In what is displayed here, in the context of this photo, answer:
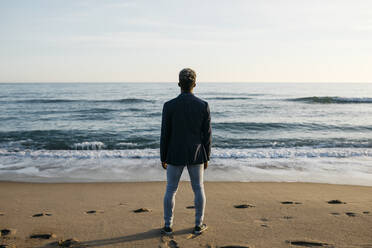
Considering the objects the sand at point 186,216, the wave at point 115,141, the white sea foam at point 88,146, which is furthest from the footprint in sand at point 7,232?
the white sea foam at point 88,146

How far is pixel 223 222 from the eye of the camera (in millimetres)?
3717

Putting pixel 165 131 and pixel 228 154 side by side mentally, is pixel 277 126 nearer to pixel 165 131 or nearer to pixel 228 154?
pixel 228 154

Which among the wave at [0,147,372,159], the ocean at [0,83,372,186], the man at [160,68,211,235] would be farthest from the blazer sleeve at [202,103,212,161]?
the wave at [0,147,372,159]

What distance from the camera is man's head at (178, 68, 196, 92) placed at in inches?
117

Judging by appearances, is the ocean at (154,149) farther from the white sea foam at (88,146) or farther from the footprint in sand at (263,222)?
the footprint in sand at (263,222)

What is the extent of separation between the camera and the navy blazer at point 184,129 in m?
2.95

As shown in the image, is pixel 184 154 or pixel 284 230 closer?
pixel 184 154

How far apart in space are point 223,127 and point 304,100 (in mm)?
20755

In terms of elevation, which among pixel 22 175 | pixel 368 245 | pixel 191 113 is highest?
pixel 191 113

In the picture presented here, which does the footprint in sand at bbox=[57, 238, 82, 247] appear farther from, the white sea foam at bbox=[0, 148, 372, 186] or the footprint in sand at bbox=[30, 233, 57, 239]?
the white sea foam at bbox=[0, 148, 372, 186]

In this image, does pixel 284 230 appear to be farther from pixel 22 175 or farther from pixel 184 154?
pixel 22 175

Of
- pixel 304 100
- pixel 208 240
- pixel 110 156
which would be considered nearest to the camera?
pixel 208 240

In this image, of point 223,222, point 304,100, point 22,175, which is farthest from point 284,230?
point 304,100

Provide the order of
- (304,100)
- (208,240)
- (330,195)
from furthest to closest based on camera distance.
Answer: (304,100)
(330,195)
(208,240)
